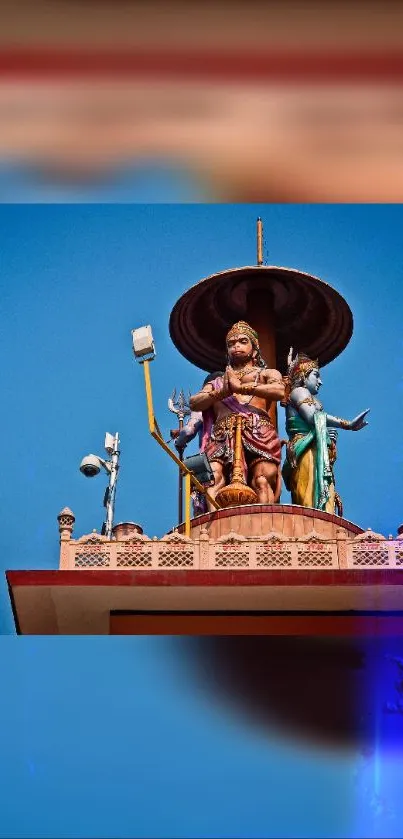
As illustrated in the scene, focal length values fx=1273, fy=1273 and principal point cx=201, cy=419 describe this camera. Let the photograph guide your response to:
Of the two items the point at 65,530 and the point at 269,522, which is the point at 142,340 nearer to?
the point at 65,530

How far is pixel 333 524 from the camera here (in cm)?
1664

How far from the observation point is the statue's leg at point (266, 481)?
18312 millimetres

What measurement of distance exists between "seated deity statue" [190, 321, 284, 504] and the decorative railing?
263 cm

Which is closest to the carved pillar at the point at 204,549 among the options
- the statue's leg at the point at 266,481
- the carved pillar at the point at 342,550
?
the carved pillar at the point at 342,550

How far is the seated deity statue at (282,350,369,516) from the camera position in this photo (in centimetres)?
1839

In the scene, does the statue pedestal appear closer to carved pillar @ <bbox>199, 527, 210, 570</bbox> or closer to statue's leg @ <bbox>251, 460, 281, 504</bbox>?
carved pillar @ <bbox>199, 527, 210, 570</bbox>

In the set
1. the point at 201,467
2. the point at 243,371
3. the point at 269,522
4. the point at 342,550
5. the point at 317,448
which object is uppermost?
the point at 243,371

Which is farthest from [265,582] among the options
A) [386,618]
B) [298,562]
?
[386,618]

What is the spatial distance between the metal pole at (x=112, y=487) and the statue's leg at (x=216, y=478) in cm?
138

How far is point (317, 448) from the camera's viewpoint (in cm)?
1902
